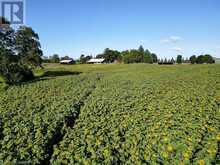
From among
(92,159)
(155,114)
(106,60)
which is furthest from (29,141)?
(106,60)

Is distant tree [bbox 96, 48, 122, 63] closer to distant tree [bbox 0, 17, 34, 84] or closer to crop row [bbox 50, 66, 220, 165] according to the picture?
distant tree [bbox 0, 17, 34, 84]

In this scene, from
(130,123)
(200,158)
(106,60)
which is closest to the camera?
(200,158)

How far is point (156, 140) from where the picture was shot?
25.4ft

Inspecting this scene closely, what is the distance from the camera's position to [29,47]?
57.4 m

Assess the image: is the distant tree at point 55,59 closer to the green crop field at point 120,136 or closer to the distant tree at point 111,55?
the distant tree at point 111,55

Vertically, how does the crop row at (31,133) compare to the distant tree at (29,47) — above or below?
below

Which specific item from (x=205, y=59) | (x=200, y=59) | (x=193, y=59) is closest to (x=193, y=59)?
(x=193, y=59)

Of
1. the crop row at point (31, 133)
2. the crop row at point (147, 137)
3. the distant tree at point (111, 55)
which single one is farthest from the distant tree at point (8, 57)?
the distant tree at point (111, 55)

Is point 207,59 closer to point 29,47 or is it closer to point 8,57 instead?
point 29,47

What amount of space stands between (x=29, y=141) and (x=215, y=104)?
7633 millimetres

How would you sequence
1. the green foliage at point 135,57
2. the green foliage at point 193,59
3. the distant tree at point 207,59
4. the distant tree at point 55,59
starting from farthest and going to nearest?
the distant tree at point 55,59 → the green foliage at point 135,57 → the green foliage at point 193,59 → the distant tree at point 207,59

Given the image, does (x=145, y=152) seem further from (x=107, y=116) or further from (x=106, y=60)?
(x=106, y=60)

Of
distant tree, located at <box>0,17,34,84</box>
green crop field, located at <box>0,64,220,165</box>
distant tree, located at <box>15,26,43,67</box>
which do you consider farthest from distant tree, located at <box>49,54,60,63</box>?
green crop field, located at <box>0,64,220,165</box>

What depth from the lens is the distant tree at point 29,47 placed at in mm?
53359
